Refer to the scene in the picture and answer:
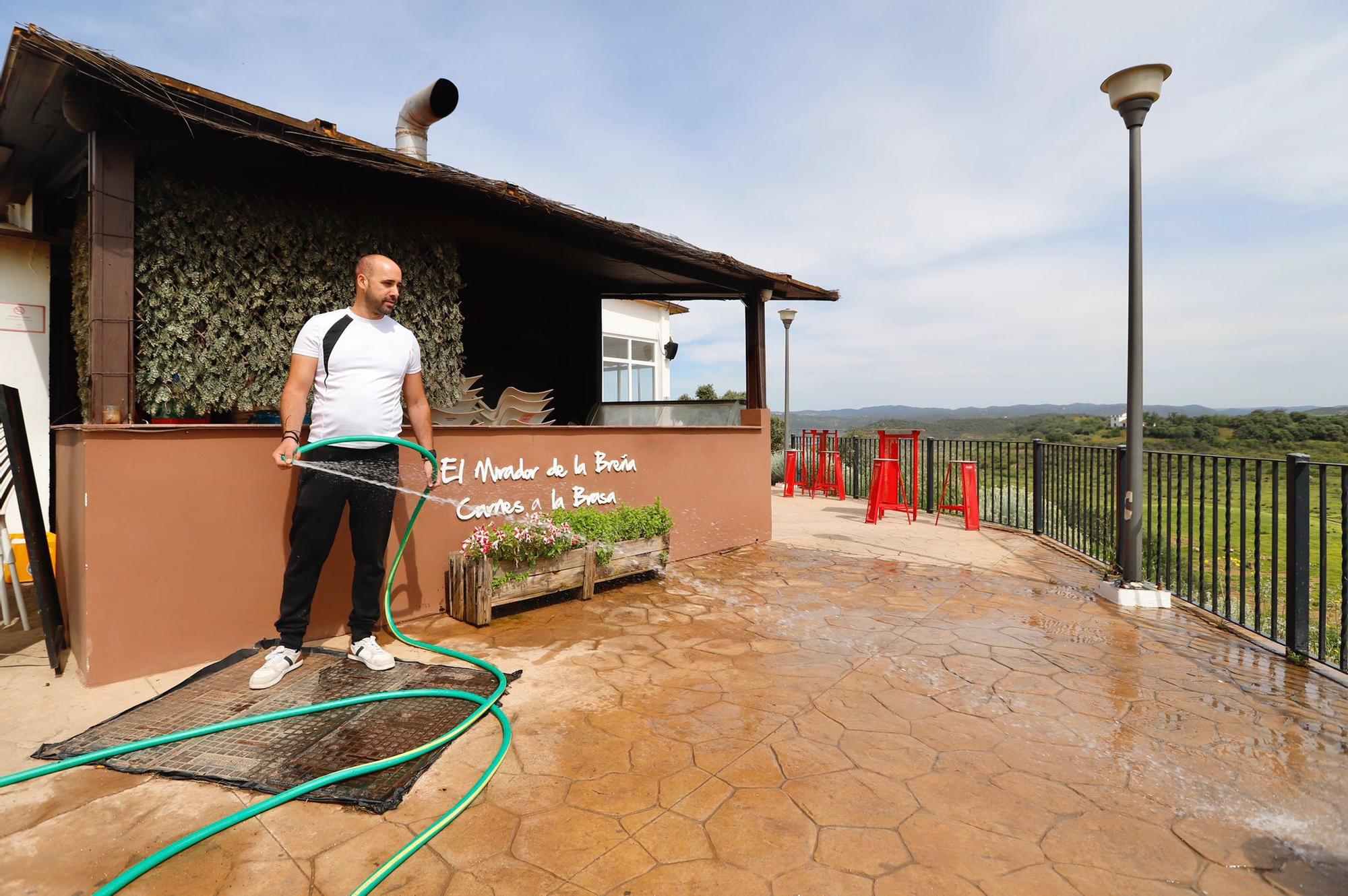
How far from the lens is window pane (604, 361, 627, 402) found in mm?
17609

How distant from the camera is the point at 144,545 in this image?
3264 millimetres

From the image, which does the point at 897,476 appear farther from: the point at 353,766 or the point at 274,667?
the point at 353,766

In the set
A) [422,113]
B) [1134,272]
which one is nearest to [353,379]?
[422,113]

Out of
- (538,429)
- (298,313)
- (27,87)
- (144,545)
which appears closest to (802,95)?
(538,429)

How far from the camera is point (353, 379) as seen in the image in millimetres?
3408

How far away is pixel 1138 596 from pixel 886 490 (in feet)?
16.4

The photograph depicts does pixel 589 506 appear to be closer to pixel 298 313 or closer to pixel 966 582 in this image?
pixel 298 313

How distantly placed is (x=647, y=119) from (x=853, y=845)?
38.4 feet

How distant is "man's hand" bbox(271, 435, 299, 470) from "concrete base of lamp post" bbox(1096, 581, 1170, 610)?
5.70m

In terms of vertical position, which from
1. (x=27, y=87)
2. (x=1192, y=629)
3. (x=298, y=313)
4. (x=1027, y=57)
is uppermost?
(x=1027, y=57)

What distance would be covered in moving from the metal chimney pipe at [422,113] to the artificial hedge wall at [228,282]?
4.71 feet

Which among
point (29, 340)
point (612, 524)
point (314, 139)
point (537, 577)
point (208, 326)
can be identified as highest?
point (314, 139)

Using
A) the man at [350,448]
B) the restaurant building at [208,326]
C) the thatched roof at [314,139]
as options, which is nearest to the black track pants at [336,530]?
the man at [350,448]

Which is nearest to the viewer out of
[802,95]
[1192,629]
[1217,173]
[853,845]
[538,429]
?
[853,845]
